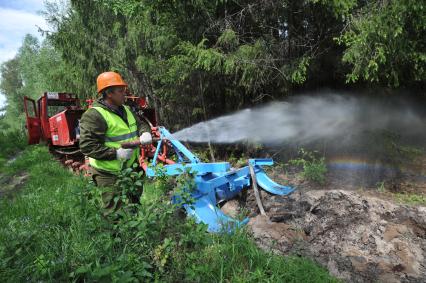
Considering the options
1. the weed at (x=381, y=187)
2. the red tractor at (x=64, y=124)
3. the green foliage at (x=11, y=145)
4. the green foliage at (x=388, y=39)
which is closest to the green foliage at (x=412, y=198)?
the weed at (x=381, y=187)

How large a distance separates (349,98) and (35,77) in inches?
1789

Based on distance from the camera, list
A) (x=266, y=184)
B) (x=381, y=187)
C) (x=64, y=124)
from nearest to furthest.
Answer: (x=266, y=184)
(x=381, y=187)
(x=64, y=124)

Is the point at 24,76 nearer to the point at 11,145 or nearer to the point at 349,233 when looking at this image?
the point at 11,145

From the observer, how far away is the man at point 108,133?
3.81 meters

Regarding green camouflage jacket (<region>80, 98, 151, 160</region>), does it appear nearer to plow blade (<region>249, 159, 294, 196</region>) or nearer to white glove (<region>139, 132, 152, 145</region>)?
white glove (<region>139, 132, 152, 145</region>)

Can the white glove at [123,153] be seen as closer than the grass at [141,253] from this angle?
No

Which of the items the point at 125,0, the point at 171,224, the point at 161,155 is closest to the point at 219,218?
the point at 171,224

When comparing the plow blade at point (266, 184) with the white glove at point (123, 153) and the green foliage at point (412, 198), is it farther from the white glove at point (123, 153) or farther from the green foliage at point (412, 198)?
the white glove at point (123, 153)

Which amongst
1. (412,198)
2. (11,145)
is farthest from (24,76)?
(412,198)

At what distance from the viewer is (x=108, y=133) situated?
3.94m

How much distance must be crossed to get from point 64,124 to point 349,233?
8.87 meters

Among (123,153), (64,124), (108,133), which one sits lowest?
(64,124)

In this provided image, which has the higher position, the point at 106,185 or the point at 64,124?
the point at 64,124

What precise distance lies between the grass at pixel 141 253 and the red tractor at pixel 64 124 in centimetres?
609
